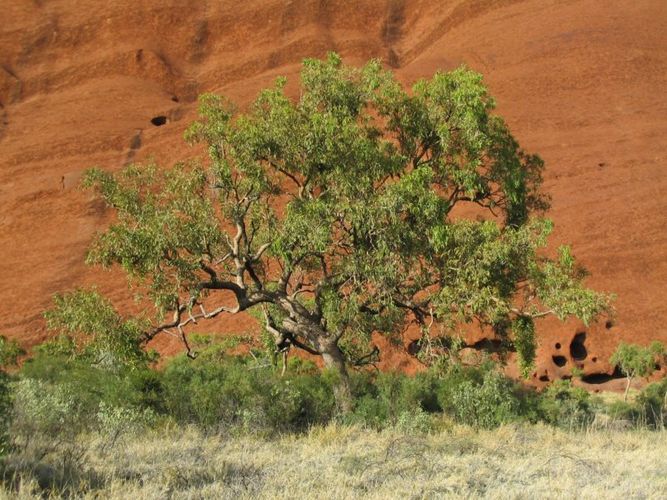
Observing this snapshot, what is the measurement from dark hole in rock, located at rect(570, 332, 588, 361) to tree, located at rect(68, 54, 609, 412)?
15.9 m

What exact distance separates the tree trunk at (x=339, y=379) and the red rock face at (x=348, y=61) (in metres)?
14.8

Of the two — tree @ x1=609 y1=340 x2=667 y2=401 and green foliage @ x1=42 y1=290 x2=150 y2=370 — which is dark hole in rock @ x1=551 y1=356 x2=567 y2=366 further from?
green foliage @ x1=42 y1=290 x2=150 y2=370

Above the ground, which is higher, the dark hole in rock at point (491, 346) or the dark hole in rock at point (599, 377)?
the dark hole in rock at point (491, 346)

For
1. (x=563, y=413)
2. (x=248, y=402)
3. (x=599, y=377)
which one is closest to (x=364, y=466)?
(x=248, y=402)

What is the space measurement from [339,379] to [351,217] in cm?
266

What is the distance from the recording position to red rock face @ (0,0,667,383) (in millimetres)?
32219

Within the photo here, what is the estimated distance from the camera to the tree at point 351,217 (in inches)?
469

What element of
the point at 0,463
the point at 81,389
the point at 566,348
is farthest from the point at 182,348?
the point at 0,463

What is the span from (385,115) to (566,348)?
17.3m

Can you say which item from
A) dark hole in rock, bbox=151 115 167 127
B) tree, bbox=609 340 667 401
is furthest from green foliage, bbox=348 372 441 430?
dark hole in rock, bbox=151 115 167 127

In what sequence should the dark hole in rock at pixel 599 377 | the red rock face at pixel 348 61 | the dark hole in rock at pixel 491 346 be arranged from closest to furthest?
the dark hole in rock at pixel 491 346 < the dark hole in rock at pixel 599 377 < the red rock face at pixel 348 61

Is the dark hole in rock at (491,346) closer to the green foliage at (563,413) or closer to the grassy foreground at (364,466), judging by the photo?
the green foliage at (563,413)

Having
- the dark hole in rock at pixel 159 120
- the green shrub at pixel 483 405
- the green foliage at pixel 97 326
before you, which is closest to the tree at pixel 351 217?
the green foliage at pixel 97 326

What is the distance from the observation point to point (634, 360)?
993 inches
